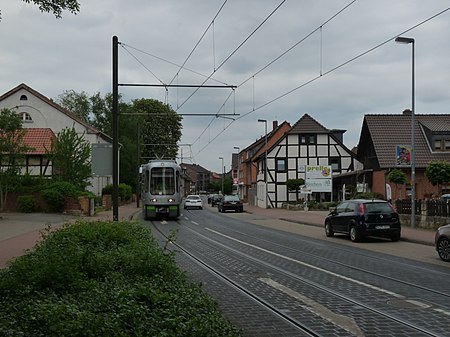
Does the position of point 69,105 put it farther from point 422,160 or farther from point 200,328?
point 200,328

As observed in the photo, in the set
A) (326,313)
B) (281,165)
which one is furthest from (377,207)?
(281,165)

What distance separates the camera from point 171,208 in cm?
3391

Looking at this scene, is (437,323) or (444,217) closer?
(437,323)

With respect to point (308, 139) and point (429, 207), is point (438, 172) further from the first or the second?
point (308, 139)

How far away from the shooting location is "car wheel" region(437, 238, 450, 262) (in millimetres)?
14117

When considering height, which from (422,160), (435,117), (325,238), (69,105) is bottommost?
(325,238)

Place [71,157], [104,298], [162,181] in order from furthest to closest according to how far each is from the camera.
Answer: [71,157], [162,181], [104,298]

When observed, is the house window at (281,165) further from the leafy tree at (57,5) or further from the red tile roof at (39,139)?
the leafy tree at (57,5)

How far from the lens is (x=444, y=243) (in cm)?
1429

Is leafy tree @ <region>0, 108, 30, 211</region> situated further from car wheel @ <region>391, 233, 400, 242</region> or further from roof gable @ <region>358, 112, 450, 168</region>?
roof gable @ <region>358, 112, 450, 168</region>

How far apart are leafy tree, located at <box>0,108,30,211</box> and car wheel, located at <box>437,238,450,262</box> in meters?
24.0

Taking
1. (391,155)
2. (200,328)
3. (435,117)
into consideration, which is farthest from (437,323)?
(435,117)

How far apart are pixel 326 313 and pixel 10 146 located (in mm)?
26587

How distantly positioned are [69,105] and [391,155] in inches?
2153
